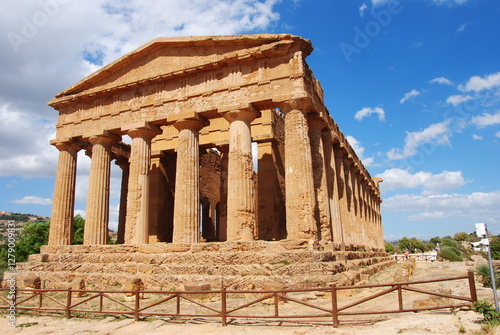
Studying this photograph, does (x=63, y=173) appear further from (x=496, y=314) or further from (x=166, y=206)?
(x=496, y=314)

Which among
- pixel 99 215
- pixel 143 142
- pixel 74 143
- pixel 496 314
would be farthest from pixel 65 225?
pixel 496 314

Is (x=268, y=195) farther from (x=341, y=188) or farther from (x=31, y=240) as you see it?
(x=31, y=240)

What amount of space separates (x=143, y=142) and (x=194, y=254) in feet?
21.1

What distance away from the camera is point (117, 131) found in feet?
60.0

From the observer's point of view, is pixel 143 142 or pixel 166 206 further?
pixel 166 206

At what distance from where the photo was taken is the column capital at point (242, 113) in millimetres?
15297

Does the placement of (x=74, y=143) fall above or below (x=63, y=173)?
above

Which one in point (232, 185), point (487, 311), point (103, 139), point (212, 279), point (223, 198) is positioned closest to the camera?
point (487, 311)

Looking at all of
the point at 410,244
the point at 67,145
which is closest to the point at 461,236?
the point at 410,244

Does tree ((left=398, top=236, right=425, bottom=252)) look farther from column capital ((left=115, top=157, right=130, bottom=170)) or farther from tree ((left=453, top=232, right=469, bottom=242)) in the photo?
column capital ((left=115, top=157, right=130, bottom=170))

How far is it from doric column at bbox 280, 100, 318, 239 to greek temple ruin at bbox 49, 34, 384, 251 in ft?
Answer: 0.12

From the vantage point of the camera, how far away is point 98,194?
17.8 m

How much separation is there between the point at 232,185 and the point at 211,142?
674 cm

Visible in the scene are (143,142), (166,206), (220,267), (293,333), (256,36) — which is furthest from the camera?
(166,206)
